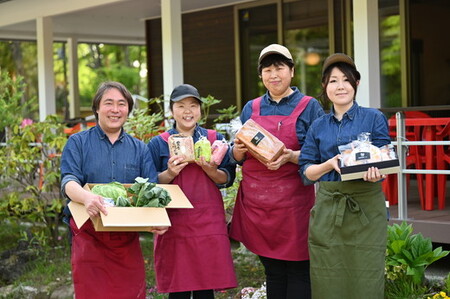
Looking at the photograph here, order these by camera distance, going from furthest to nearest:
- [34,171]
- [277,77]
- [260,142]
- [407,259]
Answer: [34,171] → [407,259] → [277,77] → [260,142]

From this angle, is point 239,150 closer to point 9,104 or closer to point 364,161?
point 364,161

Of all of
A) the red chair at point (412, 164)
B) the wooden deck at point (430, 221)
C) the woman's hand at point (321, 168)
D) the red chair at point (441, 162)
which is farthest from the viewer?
the red chair at point (412, 164)

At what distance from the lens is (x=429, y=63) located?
9430 millimetres

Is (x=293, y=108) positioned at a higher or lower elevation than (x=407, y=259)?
higher

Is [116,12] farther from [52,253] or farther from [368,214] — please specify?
[368,214]

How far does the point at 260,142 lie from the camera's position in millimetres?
3816

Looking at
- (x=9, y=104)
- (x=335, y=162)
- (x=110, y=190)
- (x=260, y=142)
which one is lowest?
(x=110, y=190)

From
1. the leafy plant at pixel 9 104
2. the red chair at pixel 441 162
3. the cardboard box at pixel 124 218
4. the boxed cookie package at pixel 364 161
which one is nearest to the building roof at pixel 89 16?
the leafy plant at pixel 9 104

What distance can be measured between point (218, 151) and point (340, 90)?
31.9 inches

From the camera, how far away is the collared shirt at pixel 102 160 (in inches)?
151

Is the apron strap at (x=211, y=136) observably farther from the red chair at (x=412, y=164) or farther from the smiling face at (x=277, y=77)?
the red chair at (x=412, y=164)

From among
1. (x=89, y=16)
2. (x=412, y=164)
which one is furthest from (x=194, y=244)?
(x=89, y=16)

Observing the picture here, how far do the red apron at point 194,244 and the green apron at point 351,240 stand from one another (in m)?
0.71

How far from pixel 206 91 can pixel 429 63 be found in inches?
158
